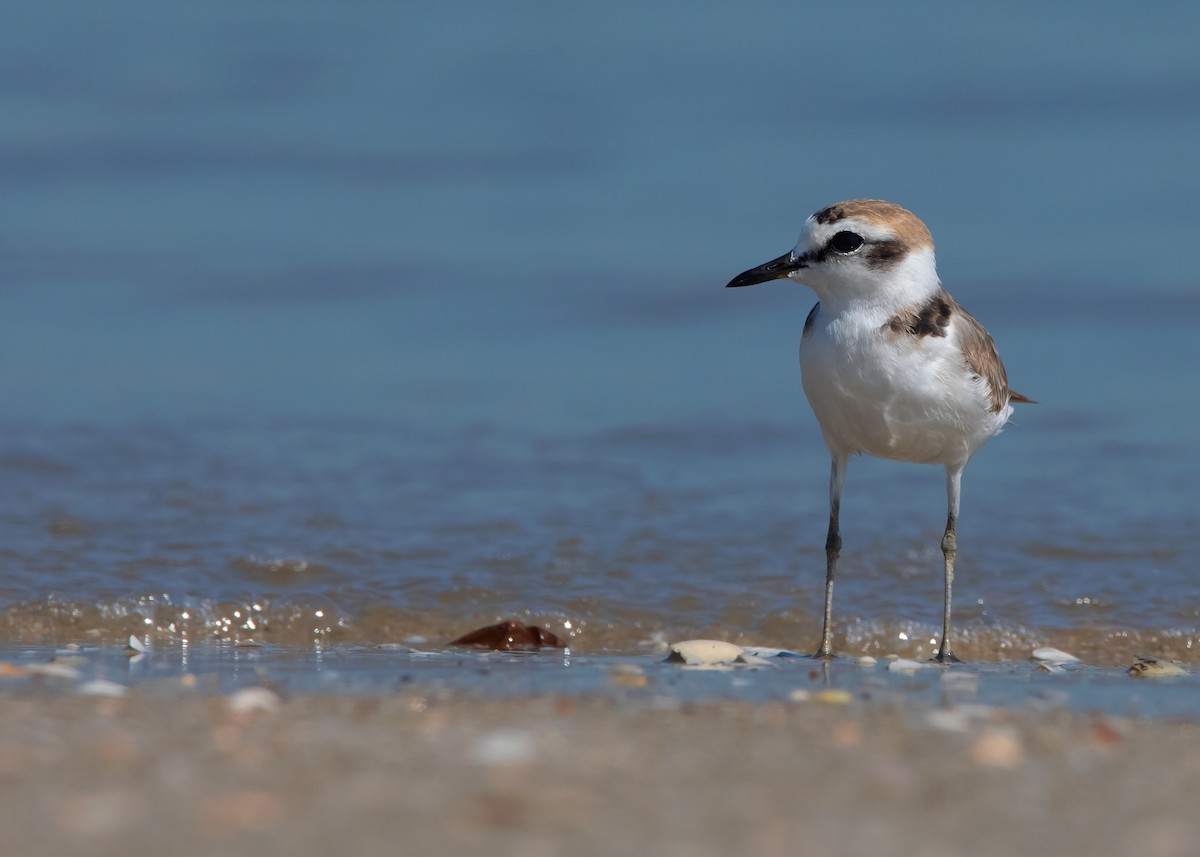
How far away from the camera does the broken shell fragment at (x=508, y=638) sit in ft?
20.8

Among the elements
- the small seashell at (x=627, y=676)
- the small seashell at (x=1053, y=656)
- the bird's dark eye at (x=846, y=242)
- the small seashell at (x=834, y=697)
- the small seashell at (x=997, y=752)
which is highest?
the bird's dark eye at (x=846, y=242)

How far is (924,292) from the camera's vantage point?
6.21 metres

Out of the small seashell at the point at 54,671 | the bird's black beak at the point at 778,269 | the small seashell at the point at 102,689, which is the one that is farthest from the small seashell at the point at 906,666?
the small seashell at the point at 54,671

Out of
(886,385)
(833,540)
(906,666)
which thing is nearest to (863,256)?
(886,385)

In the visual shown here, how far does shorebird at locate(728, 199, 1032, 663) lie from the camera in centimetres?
607

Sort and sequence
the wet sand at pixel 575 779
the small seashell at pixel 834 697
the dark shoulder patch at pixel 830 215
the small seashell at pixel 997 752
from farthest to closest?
the dark shoulder patch at pixel 830 215 → the small seashell at pixel 834 697 → the small seashell at pixel 997 752 → the wet sand at pixel 575 779

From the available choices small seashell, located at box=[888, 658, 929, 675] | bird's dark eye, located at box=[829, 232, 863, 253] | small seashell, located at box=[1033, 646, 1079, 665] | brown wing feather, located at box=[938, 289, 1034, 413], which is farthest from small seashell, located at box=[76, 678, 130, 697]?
small seashell, located at box=[1033, 646, 1079, 665]

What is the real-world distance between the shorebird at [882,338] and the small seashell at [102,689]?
8.60ft

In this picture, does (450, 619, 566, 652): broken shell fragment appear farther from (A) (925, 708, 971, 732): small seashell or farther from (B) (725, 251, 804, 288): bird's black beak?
(A) (925, 708, 971, 732): small seashell

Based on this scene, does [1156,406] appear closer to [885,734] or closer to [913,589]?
[913,589]

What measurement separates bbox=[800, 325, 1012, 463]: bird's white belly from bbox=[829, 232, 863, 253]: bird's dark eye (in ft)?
0.94

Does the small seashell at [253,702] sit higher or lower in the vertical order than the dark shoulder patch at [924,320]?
lower

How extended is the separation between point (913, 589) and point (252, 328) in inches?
339

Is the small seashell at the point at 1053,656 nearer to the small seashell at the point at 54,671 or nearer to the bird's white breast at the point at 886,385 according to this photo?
the bird's white breast at the point at 886,385
